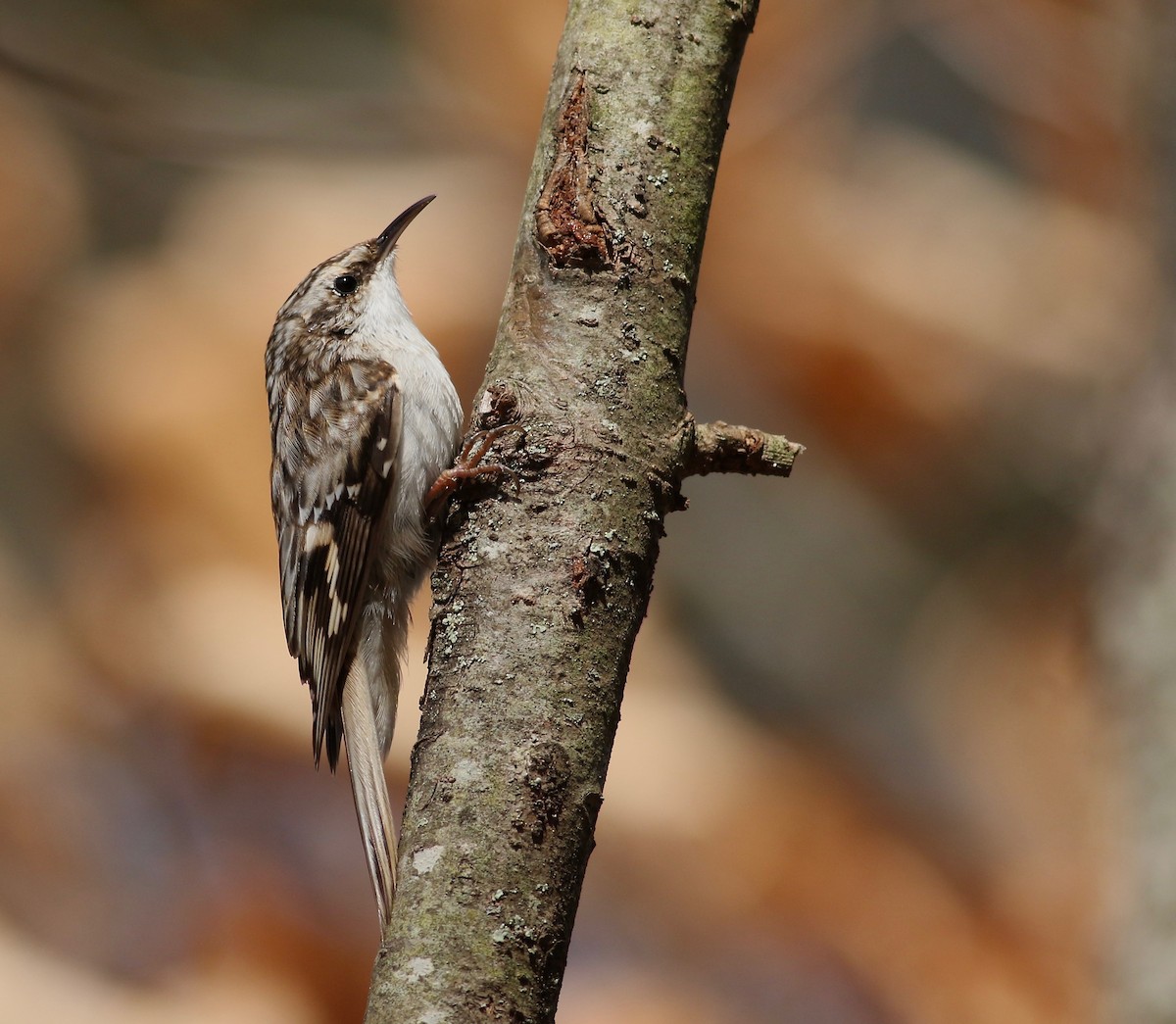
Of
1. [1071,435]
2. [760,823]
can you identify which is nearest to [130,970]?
[760,823]

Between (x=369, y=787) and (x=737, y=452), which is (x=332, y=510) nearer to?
(x=369, y=787)

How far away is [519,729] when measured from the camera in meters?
1.16

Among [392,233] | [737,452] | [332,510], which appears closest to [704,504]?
[392,233]

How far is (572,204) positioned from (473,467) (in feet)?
1.16

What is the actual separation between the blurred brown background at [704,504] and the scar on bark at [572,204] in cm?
305

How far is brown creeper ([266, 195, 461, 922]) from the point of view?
218 centimetres

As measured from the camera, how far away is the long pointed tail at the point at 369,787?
1.81 meters

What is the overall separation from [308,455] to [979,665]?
3490 mm

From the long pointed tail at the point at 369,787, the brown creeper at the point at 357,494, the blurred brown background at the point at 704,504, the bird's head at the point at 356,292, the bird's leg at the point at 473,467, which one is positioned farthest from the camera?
the blurred brown background at the point at 704,504

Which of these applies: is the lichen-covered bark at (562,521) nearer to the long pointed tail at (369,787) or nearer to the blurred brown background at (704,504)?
the long pointed tail at (369,787)

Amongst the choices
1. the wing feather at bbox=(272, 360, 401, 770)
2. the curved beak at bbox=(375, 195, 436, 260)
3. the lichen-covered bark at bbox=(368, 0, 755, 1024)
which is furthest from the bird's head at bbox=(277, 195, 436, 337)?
the lichen-covered bark at bbox=(368, 0, 755, 1024)

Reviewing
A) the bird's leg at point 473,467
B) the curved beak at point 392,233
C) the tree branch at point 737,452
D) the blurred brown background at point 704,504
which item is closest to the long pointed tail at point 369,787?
the bird's leg at point 473,467

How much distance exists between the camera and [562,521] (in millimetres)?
1284

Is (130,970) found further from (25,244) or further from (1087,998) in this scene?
(1087,998)
